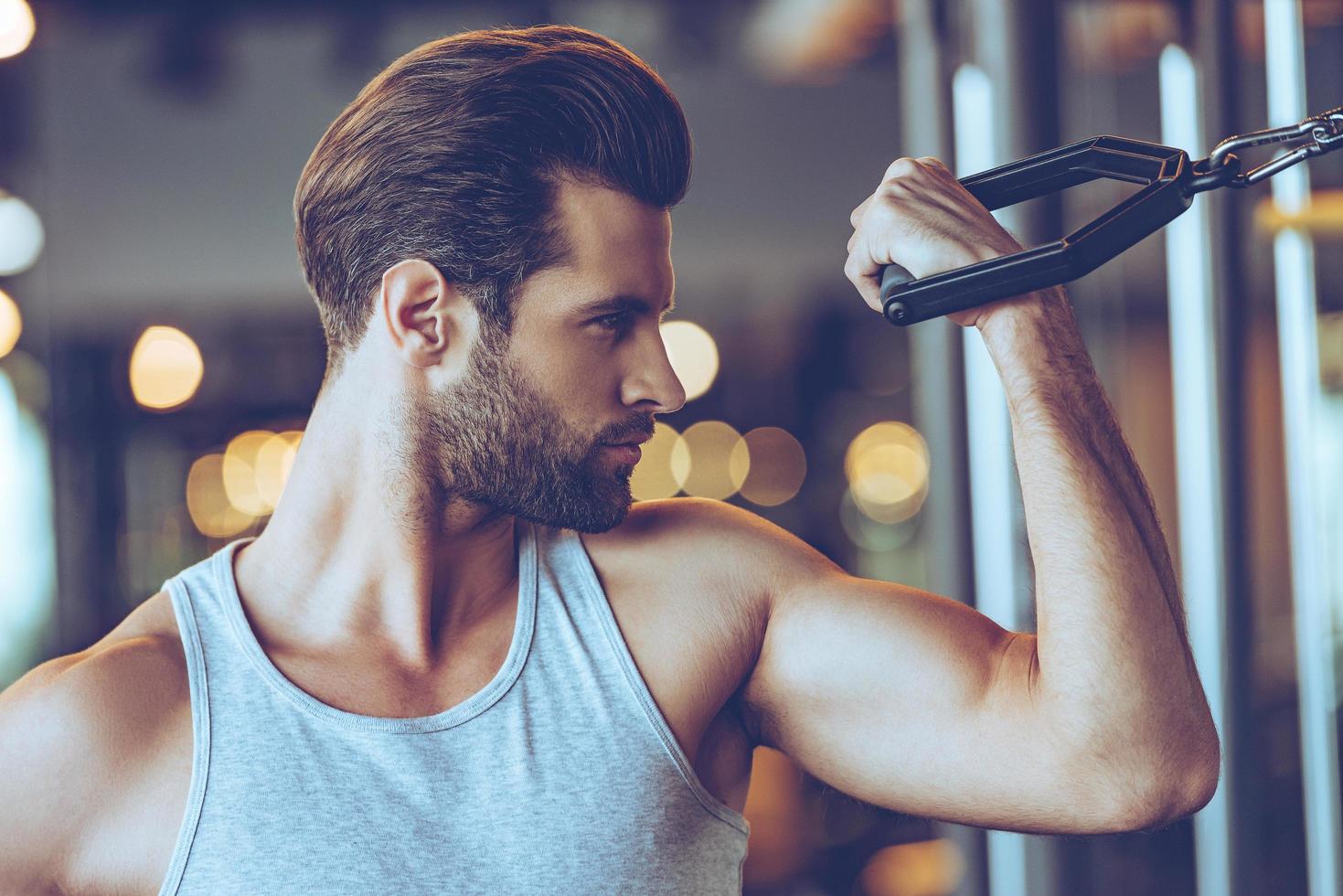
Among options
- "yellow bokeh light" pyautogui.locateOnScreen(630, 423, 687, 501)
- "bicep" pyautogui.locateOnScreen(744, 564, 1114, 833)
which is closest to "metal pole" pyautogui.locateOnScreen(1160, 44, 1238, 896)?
"bicep" pyautogui.locateOnScreen(744, 564, 1114, 833)

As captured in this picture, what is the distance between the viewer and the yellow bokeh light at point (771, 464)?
22.1ft

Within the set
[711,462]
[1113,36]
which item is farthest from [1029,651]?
[711,462]

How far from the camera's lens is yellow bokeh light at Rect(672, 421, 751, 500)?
714cm

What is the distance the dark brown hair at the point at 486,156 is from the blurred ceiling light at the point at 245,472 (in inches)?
186

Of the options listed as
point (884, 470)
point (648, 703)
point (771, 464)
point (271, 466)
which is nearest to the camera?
point (648, 703)

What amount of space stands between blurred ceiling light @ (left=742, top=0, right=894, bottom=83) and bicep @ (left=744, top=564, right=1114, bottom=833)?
2897mm

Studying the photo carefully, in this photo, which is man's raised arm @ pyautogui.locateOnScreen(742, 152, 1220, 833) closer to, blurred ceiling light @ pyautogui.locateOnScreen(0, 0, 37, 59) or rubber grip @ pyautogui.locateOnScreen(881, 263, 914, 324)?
rubber grip @ pyautogui.locateOnScreen(881, 263, 914, 324)

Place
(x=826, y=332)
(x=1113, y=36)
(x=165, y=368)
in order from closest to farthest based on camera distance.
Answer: (x=1113, y=36)
(x=165, y=368)
(x=826, y=332)

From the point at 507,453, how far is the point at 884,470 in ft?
16.6

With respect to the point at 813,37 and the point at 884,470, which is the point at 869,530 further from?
the point at 813,37

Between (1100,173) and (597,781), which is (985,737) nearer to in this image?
(597,781)

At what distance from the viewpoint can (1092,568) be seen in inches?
44.7

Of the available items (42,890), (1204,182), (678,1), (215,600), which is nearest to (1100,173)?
(1204,182)

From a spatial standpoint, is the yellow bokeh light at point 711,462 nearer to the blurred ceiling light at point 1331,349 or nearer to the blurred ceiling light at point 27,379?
the blurred ceiling light at point 27,379
